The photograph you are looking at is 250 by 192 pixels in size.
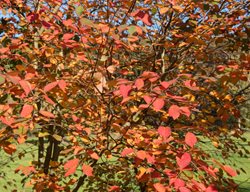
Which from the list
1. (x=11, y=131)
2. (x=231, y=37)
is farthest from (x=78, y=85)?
(x=231, y=37)

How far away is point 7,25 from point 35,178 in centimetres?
214

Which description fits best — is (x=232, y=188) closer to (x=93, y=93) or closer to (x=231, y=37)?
(x=93, y=93)

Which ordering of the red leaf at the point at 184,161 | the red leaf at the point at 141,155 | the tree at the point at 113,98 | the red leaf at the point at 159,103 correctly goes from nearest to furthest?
the red leaf at the point at 159,103 → the red leaf at the point at 184,161 → the tree at the point at 113,98 → the red leaf at the point at 141,155

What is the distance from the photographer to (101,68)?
245 centimetres

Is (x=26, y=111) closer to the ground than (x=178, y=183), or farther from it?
farther from it

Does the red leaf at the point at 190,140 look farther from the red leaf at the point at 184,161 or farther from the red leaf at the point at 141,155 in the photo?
the red leaf at the point at 141,155

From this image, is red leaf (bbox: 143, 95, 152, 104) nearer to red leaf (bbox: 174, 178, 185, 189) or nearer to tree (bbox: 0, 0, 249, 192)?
tree (bbox: 0, 0, 249, 192)

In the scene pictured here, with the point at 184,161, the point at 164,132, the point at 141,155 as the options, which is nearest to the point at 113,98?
the point at 141,155

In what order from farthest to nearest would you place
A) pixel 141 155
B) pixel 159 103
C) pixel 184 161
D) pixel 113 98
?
pixel 113 98, pixel 141 155, pixel 184 161, pixel 159 103

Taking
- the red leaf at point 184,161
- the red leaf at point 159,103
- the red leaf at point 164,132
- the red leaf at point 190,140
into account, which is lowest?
the red leaf at point 184,161

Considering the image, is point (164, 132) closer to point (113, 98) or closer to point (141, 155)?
point (141, 155)

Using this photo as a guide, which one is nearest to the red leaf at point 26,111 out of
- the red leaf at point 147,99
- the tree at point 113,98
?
the tree at point 113,98

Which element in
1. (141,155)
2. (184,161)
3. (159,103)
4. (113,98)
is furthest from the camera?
(113,98)

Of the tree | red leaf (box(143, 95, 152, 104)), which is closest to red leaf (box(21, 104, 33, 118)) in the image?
the tree
